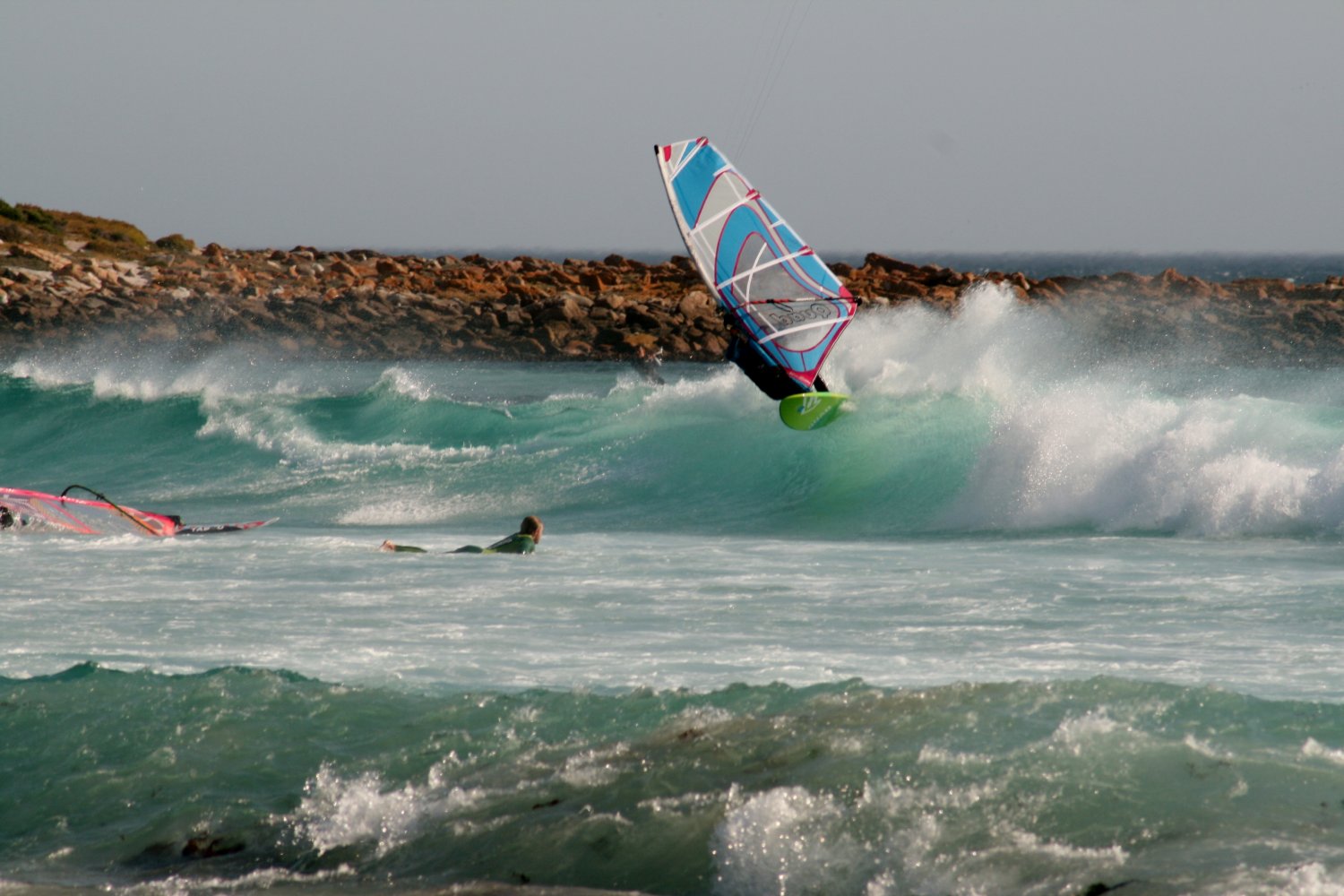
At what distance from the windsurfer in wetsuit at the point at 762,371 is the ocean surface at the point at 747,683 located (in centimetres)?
126

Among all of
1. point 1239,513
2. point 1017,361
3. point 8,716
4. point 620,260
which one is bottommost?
point 8,716

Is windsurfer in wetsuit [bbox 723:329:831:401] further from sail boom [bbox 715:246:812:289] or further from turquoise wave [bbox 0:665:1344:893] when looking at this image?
turquoise wave [bbox 0:665:1344:893]

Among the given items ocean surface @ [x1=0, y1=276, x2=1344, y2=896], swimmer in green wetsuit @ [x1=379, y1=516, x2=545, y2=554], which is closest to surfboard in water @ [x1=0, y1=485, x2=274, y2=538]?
ocean surface @ [x1=0, y1=276, x2=1344, y2=896]

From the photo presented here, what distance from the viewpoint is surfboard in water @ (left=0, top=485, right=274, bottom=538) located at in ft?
37.0

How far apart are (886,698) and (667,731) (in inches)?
37.7

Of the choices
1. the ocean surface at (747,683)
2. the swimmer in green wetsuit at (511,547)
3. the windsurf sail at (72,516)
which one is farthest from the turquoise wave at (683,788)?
the windsurf sail at (72,516)

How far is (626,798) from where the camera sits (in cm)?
481

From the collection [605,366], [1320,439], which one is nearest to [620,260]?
[605,366]

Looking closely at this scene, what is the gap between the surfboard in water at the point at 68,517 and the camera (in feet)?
37.0

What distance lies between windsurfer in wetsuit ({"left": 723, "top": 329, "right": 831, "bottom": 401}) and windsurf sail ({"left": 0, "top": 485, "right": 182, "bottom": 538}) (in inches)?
232

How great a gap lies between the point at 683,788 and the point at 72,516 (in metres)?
8.38

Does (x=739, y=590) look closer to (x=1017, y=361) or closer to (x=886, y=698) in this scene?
(x=886, y=698)

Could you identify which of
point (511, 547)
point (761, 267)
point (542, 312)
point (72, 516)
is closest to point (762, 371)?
point (761, 267)

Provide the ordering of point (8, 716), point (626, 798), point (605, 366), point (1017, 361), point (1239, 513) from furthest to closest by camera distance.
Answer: point (605, 366) → point (1017, 361) → point (1239, 513) → point (8, 716) → point (626, 798)
